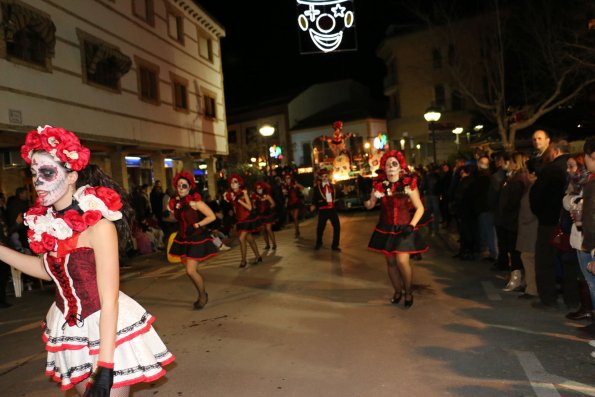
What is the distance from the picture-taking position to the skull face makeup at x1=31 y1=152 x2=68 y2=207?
119 inches

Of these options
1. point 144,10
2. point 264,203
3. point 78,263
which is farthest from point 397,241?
point 144,10

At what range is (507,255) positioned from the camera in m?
9.20

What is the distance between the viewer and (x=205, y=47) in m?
26.0

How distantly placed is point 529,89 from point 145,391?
26.6 meters

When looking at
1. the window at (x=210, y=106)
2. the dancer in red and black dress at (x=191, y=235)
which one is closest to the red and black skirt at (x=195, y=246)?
the dancer in red and black dress at (x=191, y=235)

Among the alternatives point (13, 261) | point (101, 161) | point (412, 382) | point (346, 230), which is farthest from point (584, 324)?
point (101, 161)

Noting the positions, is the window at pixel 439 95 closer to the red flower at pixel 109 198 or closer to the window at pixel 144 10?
the window at pixel 144 10

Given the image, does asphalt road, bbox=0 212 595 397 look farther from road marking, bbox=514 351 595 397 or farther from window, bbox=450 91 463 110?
window, bbox=450 91 463 110

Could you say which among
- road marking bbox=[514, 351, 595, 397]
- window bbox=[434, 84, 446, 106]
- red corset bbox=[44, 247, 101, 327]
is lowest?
road marking bbox=[514, 351, 595, 397]

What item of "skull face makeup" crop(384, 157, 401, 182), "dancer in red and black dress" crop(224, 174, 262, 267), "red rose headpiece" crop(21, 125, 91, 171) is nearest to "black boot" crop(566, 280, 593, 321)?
"skull face makeup" crop(384, 157, 401, 182)

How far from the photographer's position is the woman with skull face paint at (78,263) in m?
2.96

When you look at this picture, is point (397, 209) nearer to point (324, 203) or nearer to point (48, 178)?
point (48, 178)

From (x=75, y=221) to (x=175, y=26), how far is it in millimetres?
21264

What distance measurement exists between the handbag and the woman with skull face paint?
514cm
